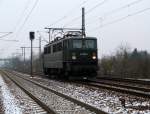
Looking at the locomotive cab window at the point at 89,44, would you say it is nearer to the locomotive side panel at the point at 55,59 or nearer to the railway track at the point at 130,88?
the locomotive side panel at the point at 55,59

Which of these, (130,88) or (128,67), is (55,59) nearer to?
(130,88)

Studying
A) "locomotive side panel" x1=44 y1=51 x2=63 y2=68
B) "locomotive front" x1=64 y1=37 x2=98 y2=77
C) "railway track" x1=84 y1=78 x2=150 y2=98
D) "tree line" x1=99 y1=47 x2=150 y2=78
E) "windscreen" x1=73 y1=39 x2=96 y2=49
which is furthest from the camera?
"tree line" x1=99 y1=47 x2=150 y2=78

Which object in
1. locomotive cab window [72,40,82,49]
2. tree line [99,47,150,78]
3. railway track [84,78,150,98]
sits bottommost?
railway track [84,78,150,98]

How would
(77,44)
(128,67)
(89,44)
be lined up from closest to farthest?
1. (77,44)
2. (89,44)
3. (128,67)

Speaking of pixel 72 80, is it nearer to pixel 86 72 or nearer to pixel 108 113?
pixel 86 72

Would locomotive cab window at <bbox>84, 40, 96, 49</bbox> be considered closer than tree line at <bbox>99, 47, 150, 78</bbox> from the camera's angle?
Yes

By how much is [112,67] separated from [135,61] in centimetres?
693

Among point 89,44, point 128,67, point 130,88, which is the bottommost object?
point 130,88

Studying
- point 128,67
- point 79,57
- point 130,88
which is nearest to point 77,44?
point 79,57

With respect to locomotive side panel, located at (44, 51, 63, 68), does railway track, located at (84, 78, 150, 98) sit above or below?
below

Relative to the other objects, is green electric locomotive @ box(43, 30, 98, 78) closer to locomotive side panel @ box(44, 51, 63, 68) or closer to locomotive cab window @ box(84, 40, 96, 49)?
locomotive cab window @ box(84, 40, 96, 49)

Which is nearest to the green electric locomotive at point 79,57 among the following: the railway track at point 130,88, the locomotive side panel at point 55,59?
the locomotive side panel at point 55,59

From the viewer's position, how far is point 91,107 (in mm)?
13359

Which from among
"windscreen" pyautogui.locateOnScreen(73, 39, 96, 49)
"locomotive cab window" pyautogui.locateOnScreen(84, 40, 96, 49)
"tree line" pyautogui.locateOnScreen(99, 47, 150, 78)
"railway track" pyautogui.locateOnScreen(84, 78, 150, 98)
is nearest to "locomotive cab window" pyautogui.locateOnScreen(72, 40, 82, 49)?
"windscreen" pyautogui.locateOnScreen(73, 39, 96, 49)
